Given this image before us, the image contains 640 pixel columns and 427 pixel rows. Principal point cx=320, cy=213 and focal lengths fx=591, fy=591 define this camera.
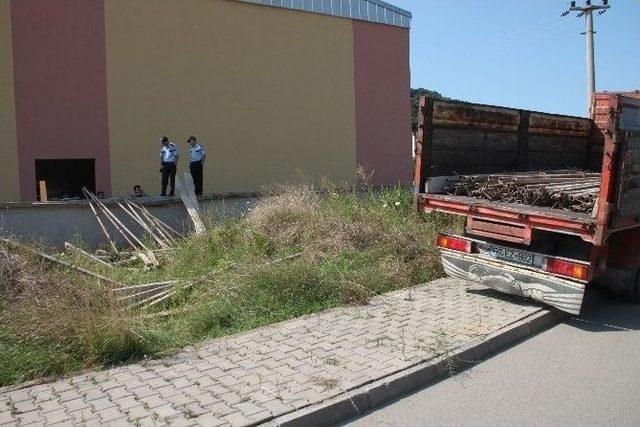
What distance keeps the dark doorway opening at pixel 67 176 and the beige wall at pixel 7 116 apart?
1039 mm

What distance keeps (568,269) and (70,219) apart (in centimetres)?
775

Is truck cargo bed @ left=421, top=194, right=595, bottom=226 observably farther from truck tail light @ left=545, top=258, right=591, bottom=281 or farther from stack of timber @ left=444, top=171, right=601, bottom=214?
truck tail light @ left=545, top=258, right=591, bottom=281

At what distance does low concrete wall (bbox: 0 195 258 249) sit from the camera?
9.34 m

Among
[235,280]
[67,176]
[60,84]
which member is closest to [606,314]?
[235,280]

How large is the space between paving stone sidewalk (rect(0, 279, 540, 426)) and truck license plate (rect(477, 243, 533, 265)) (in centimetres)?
55

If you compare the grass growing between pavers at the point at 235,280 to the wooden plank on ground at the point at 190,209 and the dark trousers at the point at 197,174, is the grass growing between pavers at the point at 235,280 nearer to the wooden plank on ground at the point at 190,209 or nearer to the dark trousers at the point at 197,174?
the wooden plank on ground at the point at 190,209

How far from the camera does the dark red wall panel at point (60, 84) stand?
13.4 meters

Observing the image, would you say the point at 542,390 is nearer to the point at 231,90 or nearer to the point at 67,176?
the point at 231,90

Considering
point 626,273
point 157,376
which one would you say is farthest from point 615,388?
point 157,376

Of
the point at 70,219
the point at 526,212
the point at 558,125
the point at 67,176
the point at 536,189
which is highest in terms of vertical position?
the point at 558,125

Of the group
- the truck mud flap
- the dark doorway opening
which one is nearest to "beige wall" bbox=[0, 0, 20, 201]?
the dark doorway opening

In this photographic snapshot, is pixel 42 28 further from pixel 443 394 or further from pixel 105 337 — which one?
pixel 443 394

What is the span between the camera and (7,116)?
13281 millimetres

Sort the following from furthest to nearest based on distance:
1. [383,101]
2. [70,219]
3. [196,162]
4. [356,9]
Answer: [383,101] → [356,9] → [196,162] → [70,219]
